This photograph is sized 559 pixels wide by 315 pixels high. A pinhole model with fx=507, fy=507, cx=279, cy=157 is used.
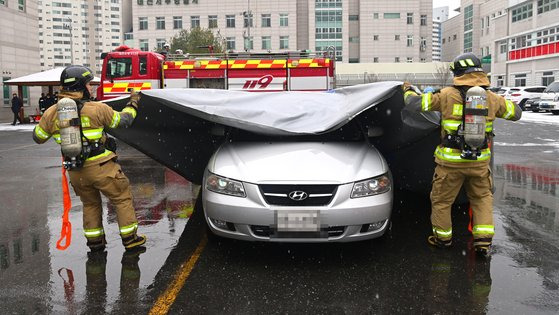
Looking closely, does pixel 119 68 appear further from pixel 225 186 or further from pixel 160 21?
pixel 160 21

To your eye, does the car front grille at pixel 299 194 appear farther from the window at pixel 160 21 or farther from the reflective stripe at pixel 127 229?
the window at pixel 160 21

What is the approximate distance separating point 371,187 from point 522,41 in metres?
56.0

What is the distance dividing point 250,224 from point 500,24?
62.7 meters

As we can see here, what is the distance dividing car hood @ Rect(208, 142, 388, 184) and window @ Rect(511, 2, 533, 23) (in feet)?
177

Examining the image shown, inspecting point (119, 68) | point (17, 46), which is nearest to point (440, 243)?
point (119, 68)

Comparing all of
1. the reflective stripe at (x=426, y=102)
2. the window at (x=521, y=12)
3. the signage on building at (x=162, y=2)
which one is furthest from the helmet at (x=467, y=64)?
the signage on building at (x=162, y=2)

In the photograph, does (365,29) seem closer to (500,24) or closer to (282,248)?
(500,24)

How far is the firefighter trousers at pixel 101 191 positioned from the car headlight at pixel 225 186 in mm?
855

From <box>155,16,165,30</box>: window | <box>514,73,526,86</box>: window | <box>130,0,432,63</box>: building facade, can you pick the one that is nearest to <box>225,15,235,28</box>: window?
<box>130,0,432,63</box>: building facade

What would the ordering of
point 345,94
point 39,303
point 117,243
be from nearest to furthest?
point 39,303
point 117,243
point 345,94

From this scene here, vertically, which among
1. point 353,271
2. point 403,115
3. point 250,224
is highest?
point 403,115

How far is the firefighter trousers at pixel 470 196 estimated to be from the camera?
466 cm

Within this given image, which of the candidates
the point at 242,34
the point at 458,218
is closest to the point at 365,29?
the point at 242,34

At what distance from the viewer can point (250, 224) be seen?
4328 millimetres
